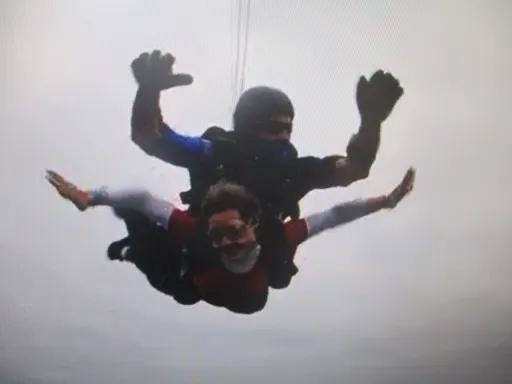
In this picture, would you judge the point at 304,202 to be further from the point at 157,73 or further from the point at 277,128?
the point at 157,73

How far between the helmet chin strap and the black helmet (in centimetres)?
29

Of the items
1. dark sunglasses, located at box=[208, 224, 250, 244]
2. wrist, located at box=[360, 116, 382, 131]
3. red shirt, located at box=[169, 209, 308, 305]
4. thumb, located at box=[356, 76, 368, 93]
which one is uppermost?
thumb, located at box=[356, 76, 368, 93]

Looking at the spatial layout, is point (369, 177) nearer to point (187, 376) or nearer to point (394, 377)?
point (394, 377)

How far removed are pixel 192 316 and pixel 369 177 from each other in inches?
21.6

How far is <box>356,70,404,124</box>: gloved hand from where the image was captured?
1.55m

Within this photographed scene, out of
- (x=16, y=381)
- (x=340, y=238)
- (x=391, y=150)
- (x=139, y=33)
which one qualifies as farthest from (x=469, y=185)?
(x=16, y=381)

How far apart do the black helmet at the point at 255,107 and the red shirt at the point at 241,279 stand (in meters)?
0.26

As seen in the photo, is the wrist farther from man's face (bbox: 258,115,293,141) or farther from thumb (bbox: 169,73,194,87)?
thumb (bbox: 169,73,194,87)

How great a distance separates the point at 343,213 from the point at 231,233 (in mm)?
276

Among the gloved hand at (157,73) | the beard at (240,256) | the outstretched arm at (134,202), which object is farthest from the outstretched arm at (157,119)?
the beard at (240,256)

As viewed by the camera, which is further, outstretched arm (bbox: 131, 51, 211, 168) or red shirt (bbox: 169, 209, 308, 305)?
red shirt (bbox: 169, 209, 308, 305)

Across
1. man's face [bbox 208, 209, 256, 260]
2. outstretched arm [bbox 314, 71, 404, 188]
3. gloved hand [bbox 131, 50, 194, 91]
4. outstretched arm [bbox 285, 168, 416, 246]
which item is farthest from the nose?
gloved hand [bbox 131, 50, 194, 91]

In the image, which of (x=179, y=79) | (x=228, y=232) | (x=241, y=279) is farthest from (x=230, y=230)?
(x=179, y=79)

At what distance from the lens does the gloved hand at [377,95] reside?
5.09 ft
